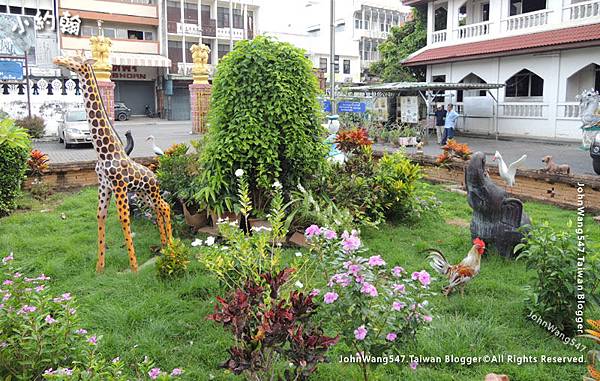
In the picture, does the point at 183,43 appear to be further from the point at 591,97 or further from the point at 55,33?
the point at 591,97

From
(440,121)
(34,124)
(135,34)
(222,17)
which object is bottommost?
(34,124)

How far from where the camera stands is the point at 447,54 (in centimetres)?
2372

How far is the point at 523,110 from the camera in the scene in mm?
20922

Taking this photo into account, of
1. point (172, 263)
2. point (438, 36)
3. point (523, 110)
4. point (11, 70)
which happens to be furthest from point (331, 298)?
point (438, 36)

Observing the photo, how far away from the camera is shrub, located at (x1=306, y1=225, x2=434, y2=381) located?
2.88m

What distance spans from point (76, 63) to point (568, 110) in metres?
18.6

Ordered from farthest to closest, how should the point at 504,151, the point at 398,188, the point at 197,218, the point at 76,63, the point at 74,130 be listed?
the point at 74,130
the point at 504,151
the point at 398,188
the point at 197,218
the point at 76,63

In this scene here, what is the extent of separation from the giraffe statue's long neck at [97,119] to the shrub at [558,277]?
3948 mm

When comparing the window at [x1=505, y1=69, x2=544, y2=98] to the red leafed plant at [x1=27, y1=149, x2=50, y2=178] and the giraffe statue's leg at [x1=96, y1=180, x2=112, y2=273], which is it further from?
the giraffe statue's leg at [x1=96, y1=180, x2=112, y2=273]

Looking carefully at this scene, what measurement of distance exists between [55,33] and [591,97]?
106 feet

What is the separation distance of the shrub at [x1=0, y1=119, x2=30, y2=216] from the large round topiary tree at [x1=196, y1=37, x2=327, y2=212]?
121 inches

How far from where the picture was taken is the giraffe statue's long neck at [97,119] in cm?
505

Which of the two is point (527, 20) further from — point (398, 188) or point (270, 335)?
point (270, 335)

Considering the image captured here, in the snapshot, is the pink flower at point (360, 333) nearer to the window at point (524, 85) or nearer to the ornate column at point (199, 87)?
the ornate column at point (199, 87)
